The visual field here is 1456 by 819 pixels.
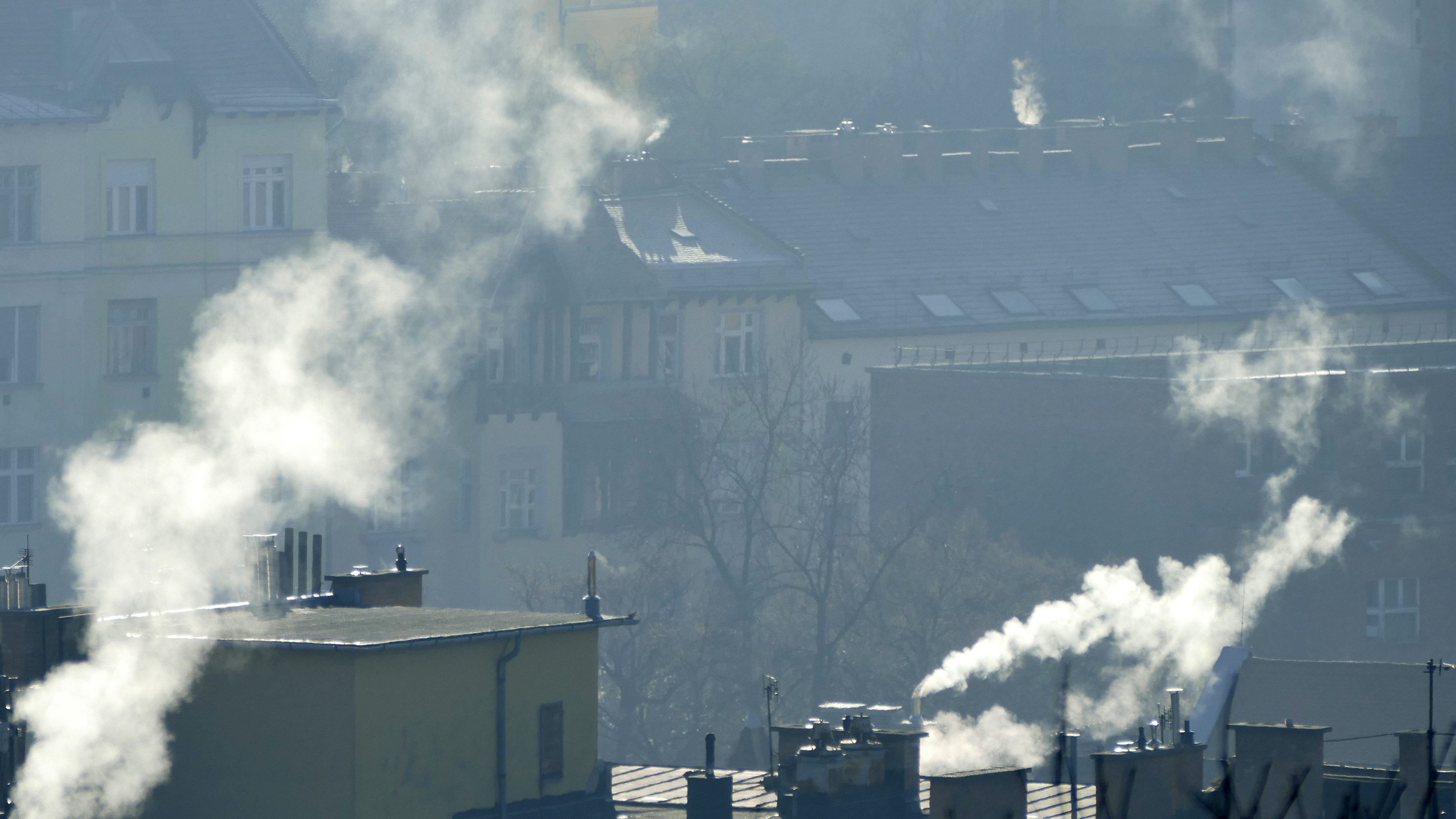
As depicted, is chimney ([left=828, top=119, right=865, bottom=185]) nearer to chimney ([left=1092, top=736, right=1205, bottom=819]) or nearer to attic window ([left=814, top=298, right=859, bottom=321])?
attic window ([left=814, top=298, right=859, bottom=321])

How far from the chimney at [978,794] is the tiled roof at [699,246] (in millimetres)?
42891

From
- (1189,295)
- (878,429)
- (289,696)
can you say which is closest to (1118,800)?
(289,696)

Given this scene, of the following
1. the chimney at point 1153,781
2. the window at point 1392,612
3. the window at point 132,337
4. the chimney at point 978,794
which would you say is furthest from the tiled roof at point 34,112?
the chimney at point 978,794

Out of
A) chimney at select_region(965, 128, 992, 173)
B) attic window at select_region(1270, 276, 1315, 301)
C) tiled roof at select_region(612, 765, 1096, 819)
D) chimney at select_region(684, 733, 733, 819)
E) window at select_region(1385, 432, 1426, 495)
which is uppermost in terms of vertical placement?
chimney at select_region(965, 128, 992, 173)

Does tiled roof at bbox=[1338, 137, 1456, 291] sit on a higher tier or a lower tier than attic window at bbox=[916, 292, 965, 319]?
higher

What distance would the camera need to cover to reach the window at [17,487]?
5247 cm

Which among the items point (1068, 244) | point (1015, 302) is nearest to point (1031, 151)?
point (1068, 244)

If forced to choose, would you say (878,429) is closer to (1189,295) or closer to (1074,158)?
(1189,295)

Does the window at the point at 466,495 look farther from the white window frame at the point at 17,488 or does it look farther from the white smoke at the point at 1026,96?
the white smoke at the point at 1026,96

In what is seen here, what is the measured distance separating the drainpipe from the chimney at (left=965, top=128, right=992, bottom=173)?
4877cm

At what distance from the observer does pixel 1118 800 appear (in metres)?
20.5

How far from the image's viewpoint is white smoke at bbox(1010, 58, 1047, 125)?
268 ft

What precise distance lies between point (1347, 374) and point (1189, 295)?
49.0ft

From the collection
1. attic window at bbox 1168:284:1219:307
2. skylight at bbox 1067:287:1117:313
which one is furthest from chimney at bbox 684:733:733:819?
attic window at bbox 1168:284:1219:307
